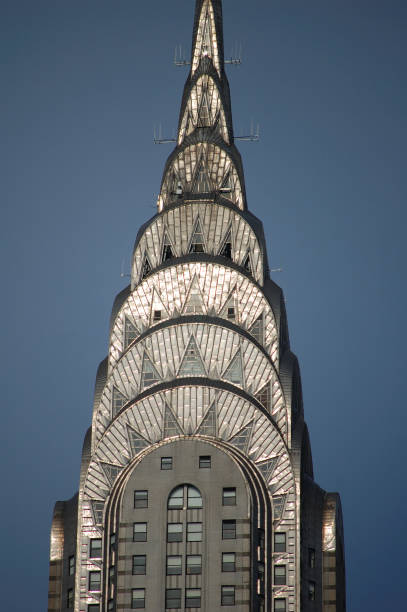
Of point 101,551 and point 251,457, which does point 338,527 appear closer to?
point 251,457

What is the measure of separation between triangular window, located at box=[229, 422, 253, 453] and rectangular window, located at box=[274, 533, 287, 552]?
927cm

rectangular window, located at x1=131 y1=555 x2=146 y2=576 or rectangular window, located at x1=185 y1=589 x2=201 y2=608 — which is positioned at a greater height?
rectangular window, located at x1=131 y1=555 x2=146 y2=576

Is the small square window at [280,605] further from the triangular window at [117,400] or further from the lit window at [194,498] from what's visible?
the triangular window at [117,400]

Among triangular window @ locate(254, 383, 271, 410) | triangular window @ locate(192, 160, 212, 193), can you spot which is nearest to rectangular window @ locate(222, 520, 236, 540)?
triangular window @ locate(254, 383, 271, 410)

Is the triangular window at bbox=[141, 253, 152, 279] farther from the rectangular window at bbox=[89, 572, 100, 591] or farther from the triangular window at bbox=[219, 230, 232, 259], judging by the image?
→ the rectangular window at bbox=[89, 572, 100, 591]

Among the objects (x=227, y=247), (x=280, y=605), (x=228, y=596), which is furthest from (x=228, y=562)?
(x=227, y=247)

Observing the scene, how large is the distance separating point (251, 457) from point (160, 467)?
9.38 metres

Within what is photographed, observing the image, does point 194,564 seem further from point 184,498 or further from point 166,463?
point 166,463

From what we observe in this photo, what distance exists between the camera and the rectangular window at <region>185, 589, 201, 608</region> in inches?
6644

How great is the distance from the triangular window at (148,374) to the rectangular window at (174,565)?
19825mm

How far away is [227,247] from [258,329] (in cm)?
1076

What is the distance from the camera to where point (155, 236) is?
192m

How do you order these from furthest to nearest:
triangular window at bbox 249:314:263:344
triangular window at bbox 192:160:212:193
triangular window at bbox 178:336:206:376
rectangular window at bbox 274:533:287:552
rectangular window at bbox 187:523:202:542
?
triangular window at bbox 192:160:212:193
triangular window at bbox 249:314:263:344
triangular window at bbox 178:336:206:376
rectangular window at bbox 274:533:287:552
rectangular window at bbox 187:523:202:542

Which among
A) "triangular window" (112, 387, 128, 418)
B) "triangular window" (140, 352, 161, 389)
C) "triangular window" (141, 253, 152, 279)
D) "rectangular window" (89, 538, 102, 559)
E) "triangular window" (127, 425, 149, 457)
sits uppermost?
"triangular window" (141, 253, 152, 279)
